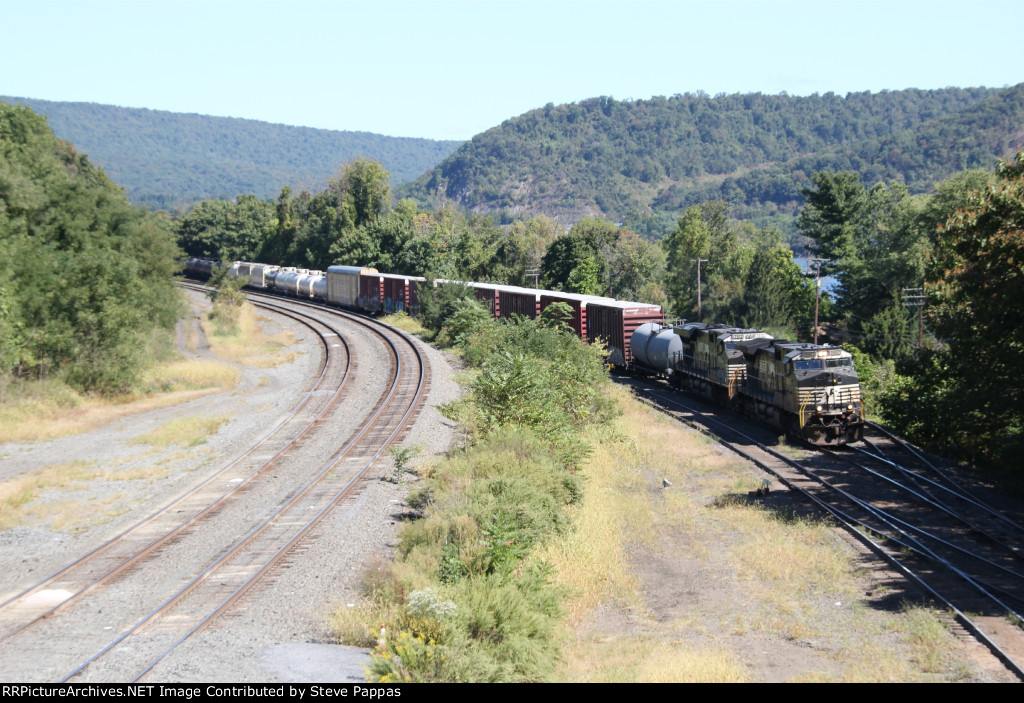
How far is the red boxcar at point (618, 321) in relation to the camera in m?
39.0

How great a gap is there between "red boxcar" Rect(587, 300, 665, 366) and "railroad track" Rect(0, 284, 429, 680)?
14404mm

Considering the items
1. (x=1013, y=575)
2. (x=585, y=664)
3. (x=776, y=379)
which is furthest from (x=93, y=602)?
(x=776, y=379)

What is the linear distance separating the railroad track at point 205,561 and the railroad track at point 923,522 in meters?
11.8

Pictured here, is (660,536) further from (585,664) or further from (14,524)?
(14,524)

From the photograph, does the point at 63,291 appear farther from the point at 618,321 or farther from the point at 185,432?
the point at 618,321

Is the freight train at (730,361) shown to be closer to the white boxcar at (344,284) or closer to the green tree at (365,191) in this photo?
the white boxcar at (344,284)

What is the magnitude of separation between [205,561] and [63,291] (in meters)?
22.1

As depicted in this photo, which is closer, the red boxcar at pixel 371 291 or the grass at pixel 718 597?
the grass at pixel 718 597

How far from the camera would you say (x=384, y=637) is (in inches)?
416

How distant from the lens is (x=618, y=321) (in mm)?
39375

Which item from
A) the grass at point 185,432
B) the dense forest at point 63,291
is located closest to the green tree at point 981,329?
the grass at point 185,432

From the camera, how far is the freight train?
83.8 feet

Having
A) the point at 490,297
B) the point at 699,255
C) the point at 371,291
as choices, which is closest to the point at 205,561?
the point at 490,297

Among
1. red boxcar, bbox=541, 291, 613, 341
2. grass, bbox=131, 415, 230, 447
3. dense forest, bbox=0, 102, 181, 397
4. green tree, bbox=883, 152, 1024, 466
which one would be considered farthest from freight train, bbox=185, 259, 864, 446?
dense forest, bbox=0, 102, 181, 397
